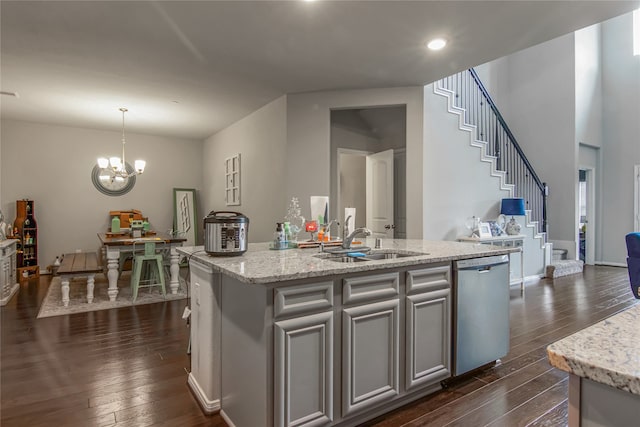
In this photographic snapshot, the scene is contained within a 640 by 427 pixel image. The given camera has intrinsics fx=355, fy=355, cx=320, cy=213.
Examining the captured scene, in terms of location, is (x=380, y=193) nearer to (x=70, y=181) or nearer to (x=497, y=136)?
(x=497, y=136)

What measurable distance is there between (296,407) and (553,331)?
3.03 meters

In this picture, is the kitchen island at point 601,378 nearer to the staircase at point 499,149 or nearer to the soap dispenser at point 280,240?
the soap dispenser at point 280,240

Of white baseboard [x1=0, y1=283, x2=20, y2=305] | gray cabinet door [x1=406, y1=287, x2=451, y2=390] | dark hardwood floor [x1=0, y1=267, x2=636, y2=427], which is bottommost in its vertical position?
dark hardwood floor [x1=0, y1=267, x2=636, y2=427]

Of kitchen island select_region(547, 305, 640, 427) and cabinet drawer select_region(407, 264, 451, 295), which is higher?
kitchen island select_region(547, 305, 640, 427)

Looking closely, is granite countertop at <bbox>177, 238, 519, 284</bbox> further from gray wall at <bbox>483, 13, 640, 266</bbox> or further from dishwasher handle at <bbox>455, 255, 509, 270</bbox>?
gray wall at <bbox>483, 13, 640, 266</bbox>

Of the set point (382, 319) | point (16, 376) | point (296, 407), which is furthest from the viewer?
point (16, 376)

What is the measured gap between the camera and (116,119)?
241 inches

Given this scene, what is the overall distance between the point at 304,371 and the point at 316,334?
183 millimetres

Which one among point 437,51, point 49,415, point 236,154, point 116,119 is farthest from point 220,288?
point 116,119

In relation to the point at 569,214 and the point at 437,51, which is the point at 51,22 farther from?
the point at 569,214

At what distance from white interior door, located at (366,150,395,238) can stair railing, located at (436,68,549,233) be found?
1.35 meters

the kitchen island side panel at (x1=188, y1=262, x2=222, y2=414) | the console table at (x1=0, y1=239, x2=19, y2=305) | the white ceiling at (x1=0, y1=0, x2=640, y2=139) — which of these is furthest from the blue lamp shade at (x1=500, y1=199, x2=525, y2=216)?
the console table at (x1=0, y1=239, x2=19, y2=305)

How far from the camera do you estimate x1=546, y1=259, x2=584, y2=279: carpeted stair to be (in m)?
6.27

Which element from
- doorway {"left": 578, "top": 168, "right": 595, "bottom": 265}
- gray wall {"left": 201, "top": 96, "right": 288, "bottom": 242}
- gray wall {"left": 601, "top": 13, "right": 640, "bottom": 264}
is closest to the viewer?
gray wall {"left": 201, "top": 96, "right": 288, "bottom": 242}
